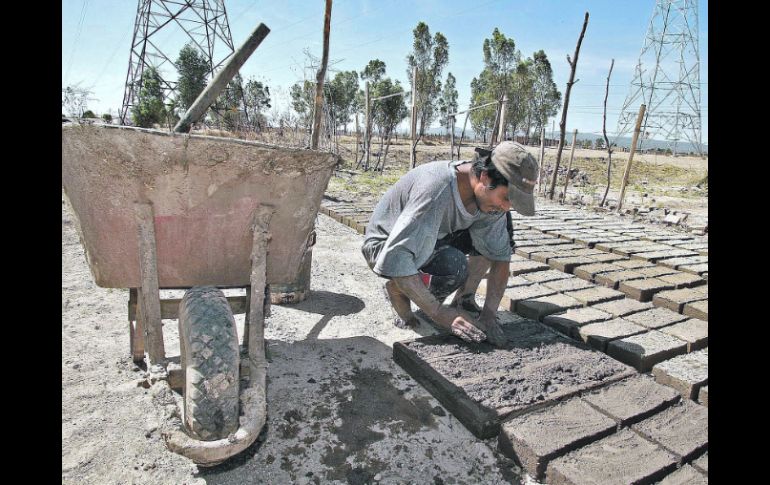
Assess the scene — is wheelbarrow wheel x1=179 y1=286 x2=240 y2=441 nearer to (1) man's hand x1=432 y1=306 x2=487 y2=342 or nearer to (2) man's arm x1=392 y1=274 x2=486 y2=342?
(2) man's arm x1=392 y1=274 x2=486 y2=342

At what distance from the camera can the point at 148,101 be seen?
42.8 ft

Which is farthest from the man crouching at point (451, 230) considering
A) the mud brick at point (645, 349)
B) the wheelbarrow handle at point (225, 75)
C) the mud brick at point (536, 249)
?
the mud brick at point (536, 249)

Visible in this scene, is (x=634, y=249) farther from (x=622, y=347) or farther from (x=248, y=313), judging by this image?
(x=248, y=313)

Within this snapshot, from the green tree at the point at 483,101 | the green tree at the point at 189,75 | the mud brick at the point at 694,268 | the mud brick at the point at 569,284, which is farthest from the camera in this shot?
the green tree at the point at 483,101

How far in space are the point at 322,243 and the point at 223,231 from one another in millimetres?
3264

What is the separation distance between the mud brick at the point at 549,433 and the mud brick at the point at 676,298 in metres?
1.66

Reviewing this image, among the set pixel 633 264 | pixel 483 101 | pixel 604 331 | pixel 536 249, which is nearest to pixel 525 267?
pixel 536 249

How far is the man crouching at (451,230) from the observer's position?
2348mm

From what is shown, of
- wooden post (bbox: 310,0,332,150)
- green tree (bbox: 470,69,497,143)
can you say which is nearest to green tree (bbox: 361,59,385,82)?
green tree (bbox: 470,69,497,143)

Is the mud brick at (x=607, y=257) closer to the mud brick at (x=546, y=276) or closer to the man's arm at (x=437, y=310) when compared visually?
the mud brick at (x=546, y=276)

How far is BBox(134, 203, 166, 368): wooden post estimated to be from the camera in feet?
5.98

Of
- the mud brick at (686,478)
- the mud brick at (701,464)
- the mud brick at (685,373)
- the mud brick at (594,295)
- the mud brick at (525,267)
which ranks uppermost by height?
the mud brick at (525,267)
